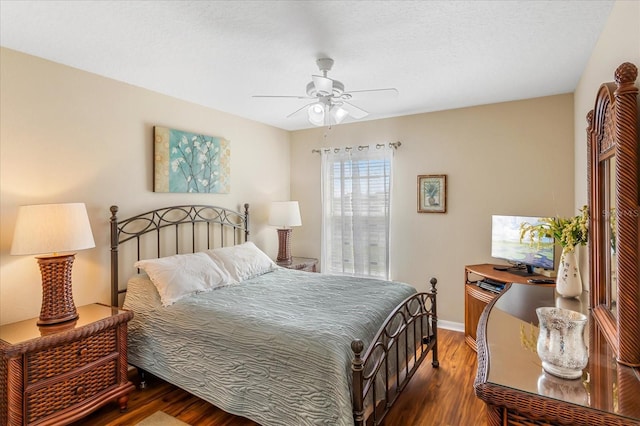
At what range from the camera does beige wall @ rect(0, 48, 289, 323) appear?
7.67 ft

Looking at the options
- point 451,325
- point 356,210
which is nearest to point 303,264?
point 356,210

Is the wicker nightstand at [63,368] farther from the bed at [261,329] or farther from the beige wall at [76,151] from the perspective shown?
the beige wall at [76,151]

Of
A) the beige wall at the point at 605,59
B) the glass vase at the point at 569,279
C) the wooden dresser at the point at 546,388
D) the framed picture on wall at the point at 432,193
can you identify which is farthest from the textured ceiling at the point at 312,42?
the wooden dresser at the point at 546,388

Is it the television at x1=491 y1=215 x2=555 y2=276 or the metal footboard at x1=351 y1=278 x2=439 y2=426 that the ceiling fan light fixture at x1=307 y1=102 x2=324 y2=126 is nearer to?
the metal footboard at x1=351 y1=278 x2=439 y2=426

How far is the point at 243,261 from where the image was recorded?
11.0 ft

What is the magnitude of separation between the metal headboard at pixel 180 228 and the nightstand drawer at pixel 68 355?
590mm

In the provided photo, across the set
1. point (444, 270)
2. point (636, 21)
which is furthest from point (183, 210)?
point (636, 21)

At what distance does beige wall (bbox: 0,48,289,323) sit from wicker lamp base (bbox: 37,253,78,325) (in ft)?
1.03

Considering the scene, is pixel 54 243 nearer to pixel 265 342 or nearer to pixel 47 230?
pixel 47 230

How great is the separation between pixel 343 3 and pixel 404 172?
2.67 m

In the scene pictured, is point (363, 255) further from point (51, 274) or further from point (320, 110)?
point (51, 274)

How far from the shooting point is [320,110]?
2.77 metres

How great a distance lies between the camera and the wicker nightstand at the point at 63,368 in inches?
75.3

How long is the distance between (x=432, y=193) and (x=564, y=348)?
122 inches
